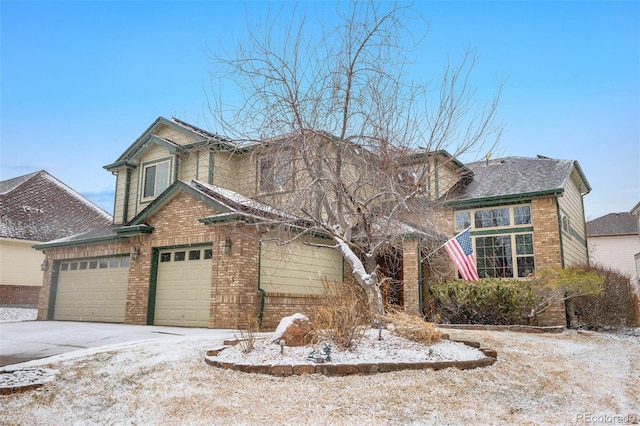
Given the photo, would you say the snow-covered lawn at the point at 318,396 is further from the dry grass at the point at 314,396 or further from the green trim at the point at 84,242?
the green trim at the point at 84,242

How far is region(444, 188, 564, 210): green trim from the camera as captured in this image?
48.1 ft

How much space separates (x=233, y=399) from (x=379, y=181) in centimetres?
474

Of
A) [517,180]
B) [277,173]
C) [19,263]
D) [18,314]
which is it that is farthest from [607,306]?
[19,263]

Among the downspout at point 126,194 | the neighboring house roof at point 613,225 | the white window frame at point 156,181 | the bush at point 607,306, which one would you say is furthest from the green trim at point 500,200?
the neighboring house roof at point 613,225

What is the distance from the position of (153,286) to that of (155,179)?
190 inches

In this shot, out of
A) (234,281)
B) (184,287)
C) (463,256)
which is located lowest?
(184,287)

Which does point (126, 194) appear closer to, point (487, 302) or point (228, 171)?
point (228, 171)

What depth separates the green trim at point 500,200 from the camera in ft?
48.1

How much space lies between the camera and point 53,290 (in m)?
17.6

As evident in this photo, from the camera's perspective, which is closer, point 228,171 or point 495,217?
point 495,217

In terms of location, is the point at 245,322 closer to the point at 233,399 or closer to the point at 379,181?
the point at 379,181

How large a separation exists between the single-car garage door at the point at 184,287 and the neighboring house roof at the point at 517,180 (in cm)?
747

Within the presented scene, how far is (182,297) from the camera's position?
13414 millimetres

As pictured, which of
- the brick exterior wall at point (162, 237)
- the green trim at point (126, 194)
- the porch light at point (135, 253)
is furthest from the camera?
the green trim at point (126, 194)
